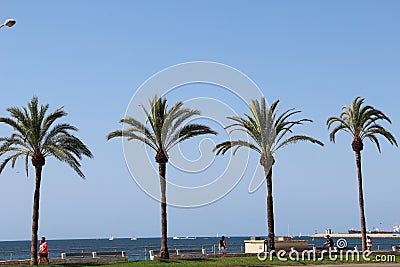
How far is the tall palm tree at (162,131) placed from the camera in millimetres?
41844

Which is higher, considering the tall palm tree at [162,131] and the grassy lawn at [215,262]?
the tall palm tree at [162,131]

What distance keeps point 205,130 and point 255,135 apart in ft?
14.8

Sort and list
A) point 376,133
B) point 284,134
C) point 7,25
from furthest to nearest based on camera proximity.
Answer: point 376,133, point 284,134, point 7,25

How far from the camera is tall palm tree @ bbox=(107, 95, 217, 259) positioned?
41.8 metres

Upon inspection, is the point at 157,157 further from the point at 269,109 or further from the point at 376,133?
the point at 376,133

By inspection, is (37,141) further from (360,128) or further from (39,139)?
(360,128)

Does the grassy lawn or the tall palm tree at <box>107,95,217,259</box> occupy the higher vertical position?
the tall palm tree at <box>107,95,217,259</box>

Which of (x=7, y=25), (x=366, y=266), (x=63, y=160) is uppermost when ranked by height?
(x=7, y=25)

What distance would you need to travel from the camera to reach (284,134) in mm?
45406

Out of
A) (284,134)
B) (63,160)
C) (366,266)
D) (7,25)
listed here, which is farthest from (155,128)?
(7,25)

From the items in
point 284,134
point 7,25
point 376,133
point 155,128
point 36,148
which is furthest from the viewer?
point 376,133

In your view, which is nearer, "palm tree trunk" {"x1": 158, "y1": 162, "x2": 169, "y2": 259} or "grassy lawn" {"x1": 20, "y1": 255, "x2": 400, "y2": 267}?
"grassy lawn" {"x1": 20, "y1": 255, "x2": 400, "y2": 267}

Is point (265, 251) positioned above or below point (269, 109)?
below

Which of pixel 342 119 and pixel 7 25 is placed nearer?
pixel 7 25
